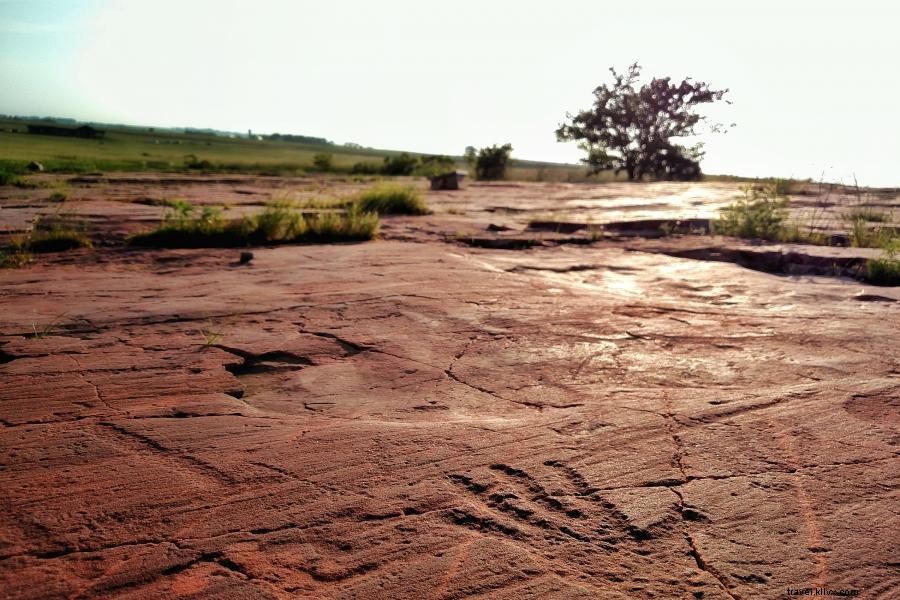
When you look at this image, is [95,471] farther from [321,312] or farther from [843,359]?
[843,359]

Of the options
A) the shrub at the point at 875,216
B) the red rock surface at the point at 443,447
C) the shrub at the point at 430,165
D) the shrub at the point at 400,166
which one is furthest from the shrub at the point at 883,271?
the shrub at the point at 400,166

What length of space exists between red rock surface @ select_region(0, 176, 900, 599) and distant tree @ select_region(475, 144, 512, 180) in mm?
18741

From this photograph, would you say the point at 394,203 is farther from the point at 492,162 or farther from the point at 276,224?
the point at 492,162

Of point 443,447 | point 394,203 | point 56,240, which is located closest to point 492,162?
point 394,203

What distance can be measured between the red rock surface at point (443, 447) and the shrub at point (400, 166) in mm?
19043

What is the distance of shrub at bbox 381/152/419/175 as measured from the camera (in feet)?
73.7

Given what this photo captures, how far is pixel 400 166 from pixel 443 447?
21488 millimetres

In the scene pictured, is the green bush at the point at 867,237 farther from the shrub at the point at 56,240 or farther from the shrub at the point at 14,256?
the shrub at the point at 14,256

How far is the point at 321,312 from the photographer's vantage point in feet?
11.6

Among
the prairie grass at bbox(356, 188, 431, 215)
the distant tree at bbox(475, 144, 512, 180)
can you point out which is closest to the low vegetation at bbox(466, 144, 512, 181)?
the distant tree at bbox(475, 144, 512, 180)

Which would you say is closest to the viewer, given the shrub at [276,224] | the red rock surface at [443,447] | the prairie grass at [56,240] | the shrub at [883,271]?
the red rock surface at [443,447]

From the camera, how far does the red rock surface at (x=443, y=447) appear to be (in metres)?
1.50

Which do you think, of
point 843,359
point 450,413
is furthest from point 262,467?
point 843,359

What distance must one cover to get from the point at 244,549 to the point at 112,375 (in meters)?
1.34
